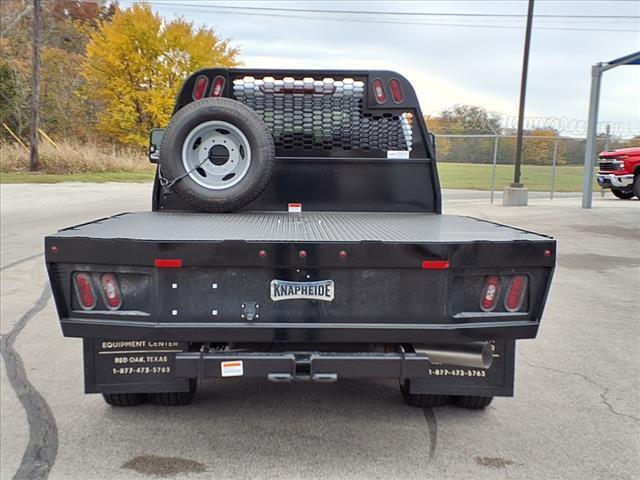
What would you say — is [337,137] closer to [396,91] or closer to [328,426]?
[396,91]

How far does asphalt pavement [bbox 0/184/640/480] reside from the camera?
10.5 feet

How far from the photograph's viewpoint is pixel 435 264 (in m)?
2.91

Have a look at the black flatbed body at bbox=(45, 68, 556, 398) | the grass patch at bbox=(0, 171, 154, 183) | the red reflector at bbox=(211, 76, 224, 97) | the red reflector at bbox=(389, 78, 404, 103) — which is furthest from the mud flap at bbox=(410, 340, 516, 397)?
the grass patch at bbox=(0, 171, 154, 183)

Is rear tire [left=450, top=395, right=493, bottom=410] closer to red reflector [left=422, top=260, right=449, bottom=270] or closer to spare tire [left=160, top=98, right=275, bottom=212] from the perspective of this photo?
red reflector [left=422, top=260, right=449, bottom=270]

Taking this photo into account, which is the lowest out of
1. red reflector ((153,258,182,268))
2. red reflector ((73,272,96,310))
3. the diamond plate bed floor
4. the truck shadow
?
the truck shadow

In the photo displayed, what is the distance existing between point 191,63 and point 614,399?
102ft

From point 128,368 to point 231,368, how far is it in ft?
2.52

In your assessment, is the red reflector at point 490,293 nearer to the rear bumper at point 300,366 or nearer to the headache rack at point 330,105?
the rear bumper at point 300,366

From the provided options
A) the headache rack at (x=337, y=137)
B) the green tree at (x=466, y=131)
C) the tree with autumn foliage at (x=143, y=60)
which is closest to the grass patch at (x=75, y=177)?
the tree with autumn foliage at (x=143, y=60)

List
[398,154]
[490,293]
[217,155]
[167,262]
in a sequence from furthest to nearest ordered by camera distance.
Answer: [398,154], [217,155], [490,293], [167,262]

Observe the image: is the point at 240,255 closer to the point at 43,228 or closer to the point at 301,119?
the point at 301,119

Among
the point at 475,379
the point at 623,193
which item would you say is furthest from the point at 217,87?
the point at 623,193

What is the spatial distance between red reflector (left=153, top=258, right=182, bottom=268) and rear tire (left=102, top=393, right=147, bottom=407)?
132 cm

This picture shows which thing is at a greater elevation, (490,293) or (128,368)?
(490,293)
